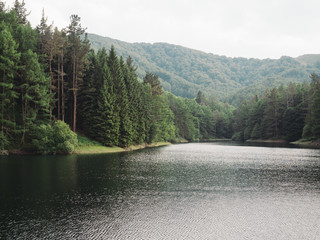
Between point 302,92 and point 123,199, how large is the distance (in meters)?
117

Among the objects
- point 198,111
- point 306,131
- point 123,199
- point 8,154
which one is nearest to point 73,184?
point 123,199

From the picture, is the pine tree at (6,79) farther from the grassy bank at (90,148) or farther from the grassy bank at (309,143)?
the grassy bank at (309,143)

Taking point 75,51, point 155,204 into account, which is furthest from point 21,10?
point 155,204

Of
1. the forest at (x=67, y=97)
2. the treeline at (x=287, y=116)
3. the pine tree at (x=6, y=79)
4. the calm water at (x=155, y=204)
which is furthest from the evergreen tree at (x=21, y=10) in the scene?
the treeline at (x=287, y=116)

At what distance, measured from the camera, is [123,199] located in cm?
2447

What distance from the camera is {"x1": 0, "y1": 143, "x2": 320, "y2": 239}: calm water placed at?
1722cm

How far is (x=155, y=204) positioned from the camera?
75.9 ft

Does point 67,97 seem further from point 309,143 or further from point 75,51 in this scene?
point 309,143

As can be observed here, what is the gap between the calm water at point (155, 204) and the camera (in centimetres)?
1722

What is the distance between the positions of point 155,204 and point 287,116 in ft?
360

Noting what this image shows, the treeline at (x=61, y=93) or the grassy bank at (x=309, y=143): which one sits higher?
the treeline at (x=61, y=93)

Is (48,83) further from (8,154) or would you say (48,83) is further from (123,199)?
(123,199)

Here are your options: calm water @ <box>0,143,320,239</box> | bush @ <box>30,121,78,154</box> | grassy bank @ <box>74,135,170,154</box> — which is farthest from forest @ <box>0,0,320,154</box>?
calm water @ <box>0,143,320,239</box>

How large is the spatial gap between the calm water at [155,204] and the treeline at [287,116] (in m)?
66.6
